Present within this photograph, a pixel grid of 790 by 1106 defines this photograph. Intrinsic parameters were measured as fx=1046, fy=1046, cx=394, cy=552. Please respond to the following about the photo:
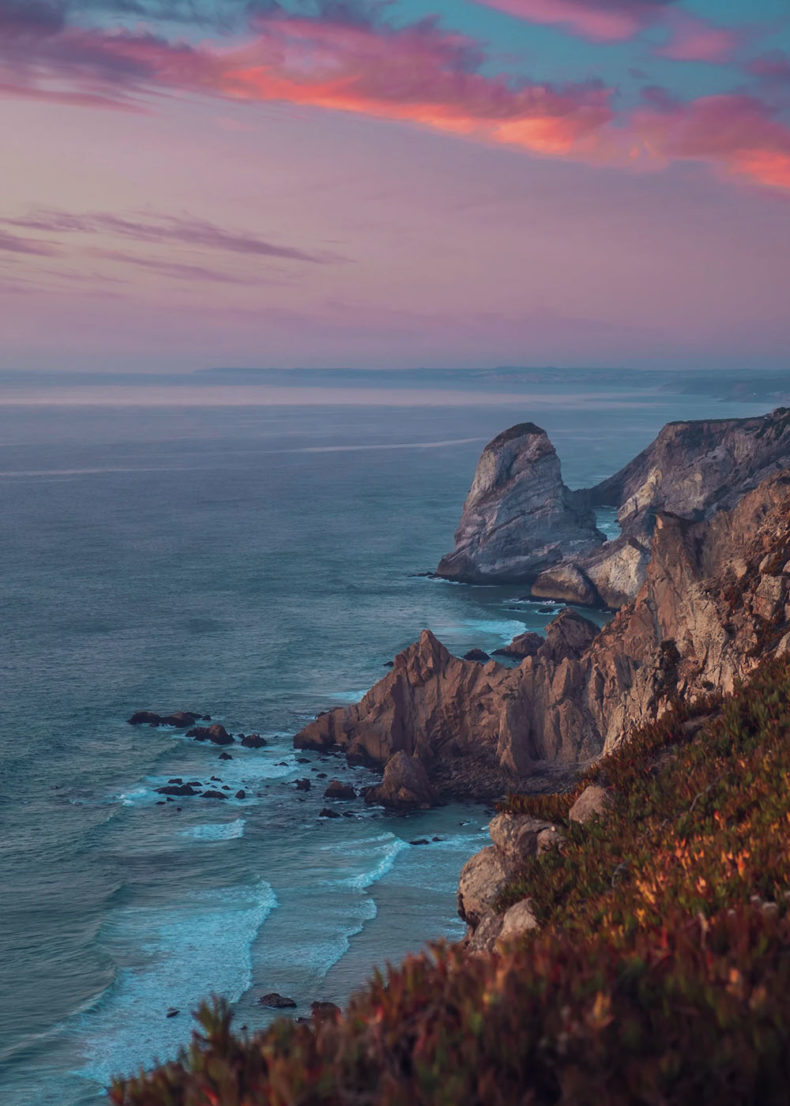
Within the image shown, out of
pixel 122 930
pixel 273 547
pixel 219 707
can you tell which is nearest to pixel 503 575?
pixel 273 547

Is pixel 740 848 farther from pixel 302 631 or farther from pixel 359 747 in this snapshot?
pixel 302 631

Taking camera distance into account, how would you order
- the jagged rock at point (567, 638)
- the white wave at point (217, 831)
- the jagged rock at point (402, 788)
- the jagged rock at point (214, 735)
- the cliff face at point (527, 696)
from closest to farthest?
1. the white wave at point (217, 831)
2. the jagged rock at point (402, 788)
3. the cliff face at point (527, 696)
4. the jagged rock at point (214, 735)
5. the jagged rock at point (567, 638)

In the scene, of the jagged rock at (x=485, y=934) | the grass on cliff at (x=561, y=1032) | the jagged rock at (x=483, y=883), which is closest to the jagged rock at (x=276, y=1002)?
the jagged rock at (x=483, y=883)

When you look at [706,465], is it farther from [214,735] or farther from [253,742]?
[214,735]

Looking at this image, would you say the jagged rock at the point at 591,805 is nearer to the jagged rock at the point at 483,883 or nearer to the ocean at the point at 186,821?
the jagged rock at the point at 483,883

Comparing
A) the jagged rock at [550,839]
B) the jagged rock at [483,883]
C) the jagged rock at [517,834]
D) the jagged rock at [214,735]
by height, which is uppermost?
the jagged rock at [550,839]

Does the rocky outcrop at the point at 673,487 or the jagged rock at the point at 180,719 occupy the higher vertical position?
the rocky outcrop at the point at 673,487

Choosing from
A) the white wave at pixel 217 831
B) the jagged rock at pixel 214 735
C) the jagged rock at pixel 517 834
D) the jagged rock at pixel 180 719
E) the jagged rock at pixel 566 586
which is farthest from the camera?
the jagged rock at pixel 566 586
